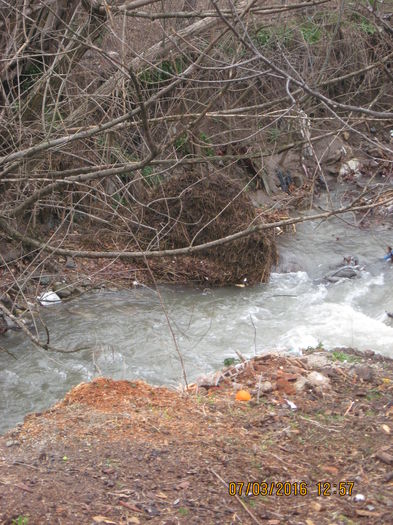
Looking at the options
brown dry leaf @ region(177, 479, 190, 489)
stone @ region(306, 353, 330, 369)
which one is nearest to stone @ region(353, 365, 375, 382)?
stone @ region(306, 353, 330, 369)

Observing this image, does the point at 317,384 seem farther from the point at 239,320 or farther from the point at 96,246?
the point at 96,246

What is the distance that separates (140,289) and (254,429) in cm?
502

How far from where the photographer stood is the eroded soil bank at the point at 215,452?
9.36 ft

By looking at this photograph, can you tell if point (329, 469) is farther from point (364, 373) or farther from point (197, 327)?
point (197, 327)

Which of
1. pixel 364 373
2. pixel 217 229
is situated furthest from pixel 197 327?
pixel 364 373

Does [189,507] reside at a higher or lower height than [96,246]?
higher

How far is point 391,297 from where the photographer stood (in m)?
8.31

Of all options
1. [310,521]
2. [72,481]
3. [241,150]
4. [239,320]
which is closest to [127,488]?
[72,481]
